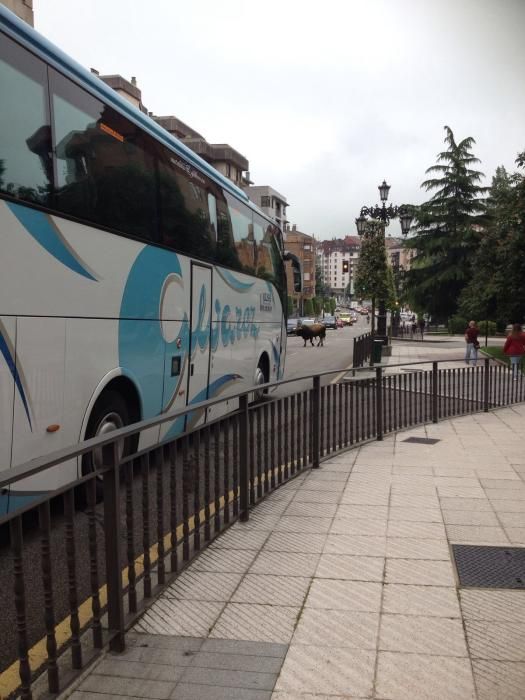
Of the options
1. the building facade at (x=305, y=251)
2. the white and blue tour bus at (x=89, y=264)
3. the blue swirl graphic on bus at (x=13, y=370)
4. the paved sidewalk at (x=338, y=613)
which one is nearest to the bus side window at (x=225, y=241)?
the white and blue tour bus at (x=89, y=264)

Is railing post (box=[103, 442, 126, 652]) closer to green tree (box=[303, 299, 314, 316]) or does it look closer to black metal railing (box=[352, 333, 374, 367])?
black metal railing (box=[352, 333, 374, 367])

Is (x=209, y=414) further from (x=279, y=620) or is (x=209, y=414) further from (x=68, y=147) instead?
(x=68, y=147)

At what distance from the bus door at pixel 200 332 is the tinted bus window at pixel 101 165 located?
1361 millimetres

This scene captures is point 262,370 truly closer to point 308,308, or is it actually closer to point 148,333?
point 148,333

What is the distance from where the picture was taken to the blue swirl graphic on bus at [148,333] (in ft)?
20.5

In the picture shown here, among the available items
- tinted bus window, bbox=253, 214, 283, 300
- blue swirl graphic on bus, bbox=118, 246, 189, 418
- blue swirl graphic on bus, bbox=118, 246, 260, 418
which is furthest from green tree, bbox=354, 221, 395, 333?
blue swirl graphic on bus, bbox=118, 246, 189, 418

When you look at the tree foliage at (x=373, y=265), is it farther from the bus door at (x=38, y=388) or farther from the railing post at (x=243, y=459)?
the bus door at (x=38, y=388)

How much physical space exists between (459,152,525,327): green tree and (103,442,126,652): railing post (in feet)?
76.9

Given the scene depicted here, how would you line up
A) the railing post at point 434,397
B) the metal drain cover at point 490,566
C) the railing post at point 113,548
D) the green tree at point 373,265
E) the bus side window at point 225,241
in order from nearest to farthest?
the railing post at point 113,548 → the metal drain cover at point 490,566 → the bus side window at point 225,241 → the railing post at point 434,397 → the green tree at point 373,265

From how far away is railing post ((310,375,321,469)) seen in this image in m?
6.83

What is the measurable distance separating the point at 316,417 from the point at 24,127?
13.1 ft

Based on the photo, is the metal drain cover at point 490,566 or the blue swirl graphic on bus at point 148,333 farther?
the blue swirl graphic on bus at point 148,333

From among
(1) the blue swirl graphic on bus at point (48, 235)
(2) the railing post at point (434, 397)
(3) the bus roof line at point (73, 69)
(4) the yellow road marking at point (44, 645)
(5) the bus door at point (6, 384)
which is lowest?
(4) the yellow road marking at point (44, 645)

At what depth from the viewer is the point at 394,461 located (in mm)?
7461
